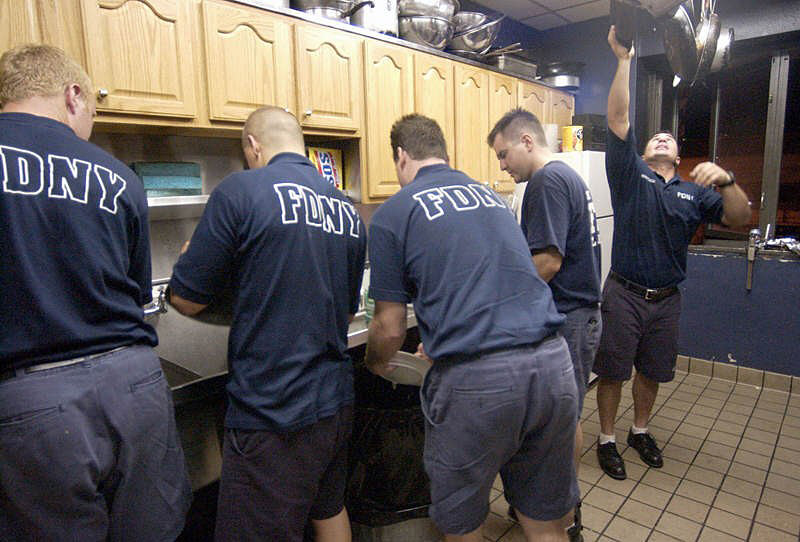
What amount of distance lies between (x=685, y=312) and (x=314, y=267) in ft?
11.6

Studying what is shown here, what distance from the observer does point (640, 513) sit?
87.3 inches

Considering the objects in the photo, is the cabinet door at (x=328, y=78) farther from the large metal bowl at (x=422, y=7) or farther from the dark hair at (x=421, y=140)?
the dark hair at (x=421, y=140)

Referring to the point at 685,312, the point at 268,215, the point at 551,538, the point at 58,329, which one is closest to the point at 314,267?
the point at 268,215

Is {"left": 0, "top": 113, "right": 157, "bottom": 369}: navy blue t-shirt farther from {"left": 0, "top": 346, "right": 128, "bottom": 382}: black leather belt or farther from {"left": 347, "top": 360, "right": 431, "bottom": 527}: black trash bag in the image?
{"left": 347, "top": 360, "right": 431, "bottom": 527}: black trash bag

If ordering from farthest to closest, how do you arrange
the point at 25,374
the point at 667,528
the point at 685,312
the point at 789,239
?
the point at 685,312, the point at 789,239, the point at 667,528, the point at 25,374

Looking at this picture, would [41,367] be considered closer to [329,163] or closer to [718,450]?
[329,163]

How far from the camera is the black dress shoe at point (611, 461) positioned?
2.49m

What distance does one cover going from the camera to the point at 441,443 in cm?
135

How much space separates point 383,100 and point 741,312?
9.68ft

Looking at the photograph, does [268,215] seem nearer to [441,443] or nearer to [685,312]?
[441,443]

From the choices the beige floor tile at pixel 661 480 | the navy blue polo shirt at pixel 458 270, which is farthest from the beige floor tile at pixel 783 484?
the navy blue polo shirt at pixel 458 270

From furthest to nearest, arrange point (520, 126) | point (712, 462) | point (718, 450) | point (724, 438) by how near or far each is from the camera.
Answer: point (724, 438) < point (718, 450) < point (712, 462) < point (520, 126)

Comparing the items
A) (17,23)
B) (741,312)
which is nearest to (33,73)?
(17,23)

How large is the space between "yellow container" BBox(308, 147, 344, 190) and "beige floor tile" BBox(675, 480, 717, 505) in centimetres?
227
